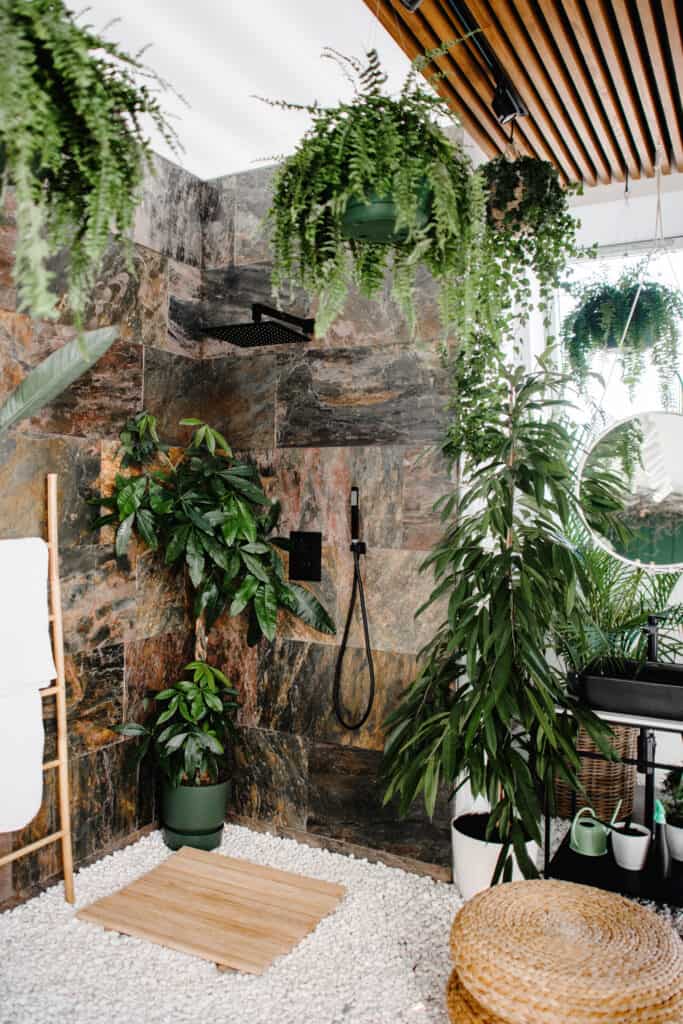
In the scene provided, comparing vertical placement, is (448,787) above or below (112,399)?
below

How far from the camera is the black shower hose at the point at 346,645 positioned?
306cm

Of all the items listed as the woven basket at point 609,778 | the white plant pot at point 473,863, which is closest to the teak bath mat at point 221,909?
the white plant pot at point 473,863

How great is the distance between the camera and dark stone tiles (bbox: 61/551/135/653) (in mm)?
2883

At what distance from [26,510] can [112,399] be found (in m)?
0.58

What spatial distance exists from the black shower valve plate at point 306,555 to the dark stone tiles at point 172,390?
703mm

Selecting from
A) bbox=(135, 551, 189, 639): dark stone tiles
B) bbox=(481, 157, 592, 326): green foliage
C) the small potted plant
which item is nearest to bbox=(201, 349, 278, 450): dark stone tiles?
bbox=(135, 551, 189, 639): dark stone tiles

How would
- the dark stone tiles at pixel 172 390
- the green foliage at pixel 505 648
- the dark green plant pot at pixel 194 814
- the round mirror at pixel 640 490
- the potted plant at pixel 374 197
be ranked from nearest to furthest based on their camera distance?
the potted plant at pixel 374 197 < the green foliage at pixel 505 648 < the round mirror at pixel 640 490 < the dark green plant pot at pixel 194 814 < the dark stone tiles at pixel 172 390

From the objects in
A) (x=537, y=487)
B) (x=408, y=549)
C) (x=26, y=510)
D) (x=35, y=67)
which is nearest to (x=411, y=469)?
(x=408, y=549)

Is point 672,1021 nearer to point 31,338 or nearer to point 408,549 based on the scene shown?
point 408,549

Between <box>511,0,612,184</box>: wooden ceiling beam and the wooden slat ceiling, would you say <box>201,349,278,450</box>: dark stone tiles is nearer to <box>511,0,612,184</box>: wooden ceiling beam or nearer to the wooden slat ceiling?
the wooden slat ceiling

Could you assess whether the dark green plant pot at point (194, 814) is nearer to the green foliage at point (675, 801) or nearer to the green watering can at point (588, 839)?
the green watering can at point (588, 839)

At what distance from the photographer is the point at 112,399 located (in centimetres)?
305

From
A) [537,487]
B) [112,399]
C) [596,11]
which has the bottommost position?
[537,487]

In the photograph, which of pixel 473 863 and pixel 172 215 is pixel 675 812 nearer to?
pixel 473 863
